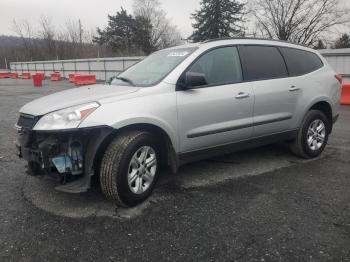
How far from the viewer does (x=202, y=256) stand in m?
2.55

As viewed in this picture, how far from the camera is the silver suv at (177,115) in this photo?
314cm

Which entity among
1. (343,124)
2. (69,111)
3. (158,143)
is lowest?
(343,124)

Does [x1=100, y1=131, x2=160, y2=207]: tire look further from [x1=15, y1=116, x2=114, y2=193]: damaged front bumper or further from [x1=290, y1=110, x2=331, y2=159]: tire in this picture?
[x1=290, y1=110, x2=331, y2=159]: tire

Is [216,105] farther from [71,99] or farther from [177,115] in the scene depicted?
[71,99]

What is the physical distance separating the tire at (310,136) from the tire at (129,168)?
8.00ft

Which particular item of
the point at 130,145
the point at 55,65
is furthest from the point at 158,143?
the point at 55,65

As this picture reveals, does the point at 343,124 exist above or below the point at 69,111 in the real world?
below

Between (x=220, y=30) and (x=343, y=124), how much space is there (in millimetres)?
28565

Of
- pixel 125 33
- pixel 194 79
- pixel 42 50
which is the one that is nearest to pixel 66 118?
pixel 194 79

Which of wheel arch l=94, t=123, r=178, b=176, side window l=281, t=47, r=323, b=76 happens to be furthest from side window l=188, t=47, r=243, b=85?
side window l=281, t=47, r=323, b=76

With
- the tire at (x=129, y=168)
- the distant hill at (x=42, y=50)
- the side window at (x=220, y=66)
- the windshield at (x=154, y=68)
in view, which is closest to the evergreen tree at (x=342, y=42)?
the distant hill at (x=42, y=50)

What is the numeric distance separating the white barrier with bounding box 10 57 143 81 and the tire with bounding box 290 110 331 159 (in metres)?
13.6

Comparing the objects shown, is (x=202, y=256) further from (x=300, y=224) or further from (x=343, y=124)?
(x=343, y=124)

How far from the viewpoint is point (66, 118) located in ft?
10.2
